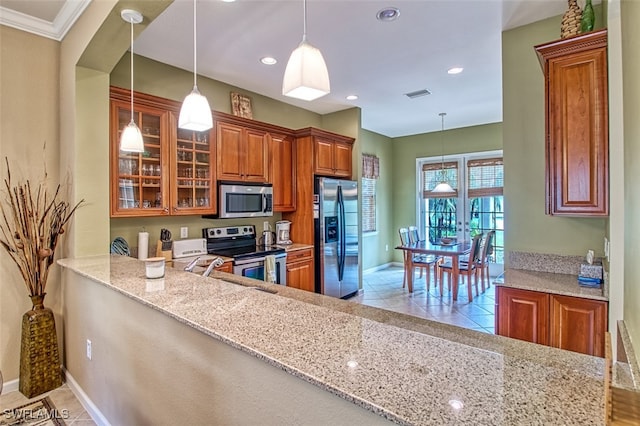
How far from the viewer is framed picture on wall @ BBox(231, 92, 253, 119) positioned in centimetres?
439

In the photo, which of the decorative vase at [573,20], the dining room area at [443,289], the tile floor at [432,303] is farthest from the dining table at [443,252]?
the decorative vase at [573,20]

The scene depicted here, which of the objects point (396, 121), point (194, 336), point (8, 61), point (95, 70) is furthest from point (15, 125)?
point (396, 121)

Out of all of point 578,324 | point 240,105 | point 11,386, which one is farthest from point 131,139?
point 578,324

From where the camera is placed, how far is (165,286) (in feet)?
5.80

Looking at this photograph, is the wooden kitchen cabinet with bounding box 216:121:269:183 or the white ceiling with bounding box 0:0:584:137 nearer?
the white ceiling with bounding box 0:0:584:137

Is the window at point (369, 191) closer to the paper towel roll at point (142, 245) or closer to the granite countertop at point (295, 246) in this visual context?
the granite countertop at point (295, 246)

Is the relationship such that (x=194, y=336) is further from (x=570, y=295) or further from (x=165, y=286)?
(x=570, y=295)

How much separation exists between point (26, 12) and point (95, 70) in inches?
22.9

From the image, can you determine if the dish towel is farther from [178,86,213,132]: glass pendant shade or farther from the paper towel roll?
[178,86,213,132]: glass pendant shade

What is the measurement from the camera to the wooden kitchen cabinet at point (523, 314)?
235 cm

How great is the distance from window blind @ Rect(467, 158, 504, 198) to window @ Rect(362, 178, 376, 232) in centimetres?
196

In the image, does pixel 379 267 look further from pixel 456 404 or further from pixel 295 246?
pixel 456 404

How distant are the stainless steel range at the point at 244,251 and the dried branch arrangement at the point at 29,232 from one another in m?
1.55

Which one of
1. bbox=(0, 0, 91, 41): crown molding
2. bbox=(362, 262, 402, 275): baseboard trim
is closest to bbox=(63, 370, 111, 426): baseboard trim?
bbox=(0, 0, 91, 41): crown molding
